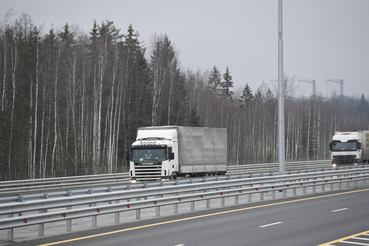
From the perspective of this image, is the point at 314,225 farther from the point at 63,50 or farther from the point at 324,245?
the point at 63,50

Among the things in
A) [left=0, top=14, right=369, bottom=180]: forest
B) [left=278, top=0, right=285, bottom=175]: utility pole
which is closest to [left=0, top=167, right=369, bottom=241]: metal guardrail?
[left=278, top=0, right=285, bottom=175]: utility pole

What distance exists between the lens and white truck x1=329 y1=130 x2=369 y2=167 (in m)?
45.9

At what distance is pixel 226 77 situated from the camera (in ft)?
353

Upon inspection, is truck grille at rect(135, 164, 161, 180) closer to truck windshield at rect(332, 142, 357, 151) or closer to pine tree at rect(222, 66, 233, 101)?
truck windshield at rect(332, 142, 357, 151)

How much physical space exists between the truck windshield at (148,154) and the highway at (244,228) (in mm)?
9806

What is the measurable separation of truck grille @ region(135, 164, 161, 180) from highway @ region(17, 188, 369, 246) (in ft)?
31.6

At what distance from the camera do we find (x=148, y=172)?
27.3 m

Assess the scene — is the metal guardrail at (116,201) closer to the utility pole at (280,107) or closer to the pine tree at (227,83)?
the utility pole at (280,107)

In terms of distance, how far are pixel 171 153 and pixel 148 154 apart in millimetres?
1229

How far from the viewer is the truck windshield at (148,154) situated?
89.7 ft

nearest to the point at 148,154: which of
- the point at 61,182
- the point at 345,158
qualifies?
the point at 61,182

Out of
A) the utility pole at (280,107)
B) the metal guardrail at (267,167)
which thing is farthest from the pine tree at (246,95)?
the utility pole at (280,107)

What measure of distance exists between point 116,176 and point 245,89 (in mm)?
84009

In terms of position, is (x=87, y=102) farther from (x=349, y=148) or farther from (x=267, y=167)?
(x=349, y=148)
